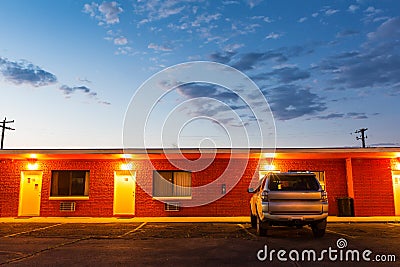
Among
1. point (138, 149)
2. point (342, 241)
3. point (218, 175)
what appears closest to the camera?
point (342, 241)

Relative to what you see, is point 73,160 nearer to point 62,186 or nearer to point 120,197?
point 62,186

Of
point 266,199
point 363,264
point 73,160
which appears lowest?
point 363,264

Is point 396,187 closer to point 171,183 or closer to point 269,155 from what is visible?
point 269,155

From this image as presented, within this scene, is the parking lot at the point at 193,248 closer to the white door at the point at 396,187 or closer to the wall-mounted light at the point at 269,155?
the wall-mounted light at the point at 269,155

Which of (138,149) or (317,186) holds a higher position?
(138,149)

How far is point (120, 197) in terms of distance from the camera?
20688 mm

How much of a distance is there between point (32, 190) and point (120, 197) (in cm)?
464

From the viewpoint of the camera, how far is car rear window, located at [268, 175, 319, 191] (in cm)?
1135

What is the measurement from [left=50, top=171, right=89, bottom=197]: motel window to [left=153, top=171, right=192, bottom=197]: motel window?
3.68 metres

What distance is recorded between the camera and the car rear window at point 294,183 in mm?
11352

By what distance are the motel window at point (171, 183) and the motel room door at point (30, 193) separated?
6.10 meters

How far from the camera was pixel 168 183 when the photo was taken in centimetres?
2081

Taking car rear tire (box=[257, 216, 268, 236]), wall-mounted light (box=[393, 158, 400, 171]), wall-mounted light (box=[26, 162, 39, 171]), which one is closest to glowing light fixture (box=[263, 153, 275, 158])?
wall-mounted light (box=[393, 158, 400, 171])

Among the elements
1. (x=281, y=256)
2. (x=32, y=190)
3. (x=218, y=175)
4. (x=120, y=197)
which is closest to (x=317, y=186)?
(x=281, y=256)
